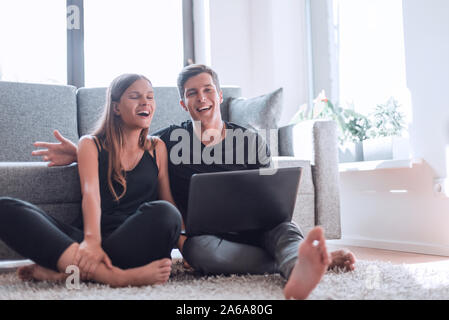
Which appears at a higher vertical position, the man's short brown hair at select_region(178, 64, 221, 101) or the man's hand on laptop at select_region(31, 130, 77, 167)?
the man's short brown hair at select_region(178, 64, 221, 101)

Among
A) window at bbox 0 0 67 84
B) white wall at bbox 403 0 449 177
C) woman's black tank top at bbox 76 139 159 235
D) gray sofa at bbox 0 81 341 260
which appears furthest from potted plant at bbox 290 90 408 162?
window at bbox 0 0 67 84

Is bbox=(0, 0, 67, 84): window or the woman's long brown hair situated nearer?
the woman's long brown hair

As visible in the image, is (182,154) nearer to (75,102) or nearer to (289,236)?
(289,236)

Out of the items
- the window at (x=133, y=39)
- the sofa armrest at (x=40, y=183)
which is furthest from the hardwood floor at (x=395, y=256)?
the window at (x=133, y=39)

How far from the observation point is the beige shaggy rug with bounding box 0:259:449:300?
0.98 meters

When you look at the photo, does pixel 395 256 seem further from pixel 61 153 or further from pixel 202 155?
pixel 61 153

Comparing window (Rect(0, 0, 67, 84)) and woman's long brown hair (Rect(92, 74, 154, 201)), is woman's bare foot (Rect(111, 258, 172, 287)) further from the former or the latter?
window (Rect(0, 0, 67, 84))

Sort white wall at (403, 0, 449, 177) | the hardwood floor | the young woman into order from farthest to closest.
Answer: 1. white wall at (403, 0, 449, 177)
2. the hardwood floor
3. the young woman

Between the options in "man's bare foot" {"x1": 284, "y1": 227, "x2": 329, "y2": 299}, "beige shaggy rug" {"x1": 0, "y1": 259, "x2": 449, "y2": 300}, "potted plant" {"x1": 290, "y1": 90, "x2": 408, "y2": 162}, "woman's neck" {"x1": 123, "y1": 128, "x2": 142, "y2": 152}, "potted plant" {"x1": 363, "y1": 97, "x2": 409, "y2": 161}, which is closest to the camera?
"man's bare foot" {"x1": 284, "y1": 227, "x2": 329, "y2": 299}

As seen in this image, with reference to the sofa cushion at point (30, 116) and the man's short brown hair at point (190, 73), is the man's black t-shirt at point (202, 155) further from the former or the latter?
the sofa cushion at point (30, 116)

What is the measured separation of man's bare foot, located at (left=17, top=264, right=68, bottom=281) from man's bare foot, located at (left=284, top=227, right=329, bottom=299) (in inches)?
22.7

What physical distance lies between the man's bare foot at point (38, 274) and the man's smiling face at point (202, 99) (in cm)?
62

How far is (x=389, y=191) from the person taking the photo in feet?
7.12

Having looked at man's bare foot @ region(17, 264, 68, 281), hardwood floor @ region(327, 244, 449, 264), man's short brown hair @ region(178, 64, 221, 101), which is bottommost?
hardwood floor @ region(327, 244, 449, 264)
